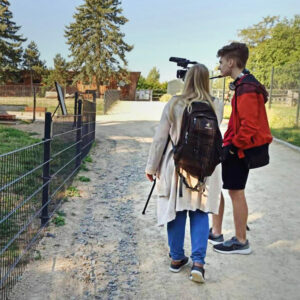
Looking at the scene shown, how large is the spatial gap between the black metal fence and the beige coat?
1074mm

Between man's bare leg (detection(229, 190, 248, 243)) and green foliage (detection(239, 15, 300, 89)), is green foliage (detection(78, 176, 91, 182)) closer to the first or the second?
man's bare leg (detection(229, 190, 248, 243))

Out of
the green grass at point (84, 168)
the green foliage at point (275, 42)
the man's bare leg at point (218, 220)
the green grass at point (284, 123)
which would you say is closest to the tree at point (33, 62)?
the green foliage at point (275, 42)

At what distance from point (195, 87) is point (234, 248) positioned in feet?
5.31

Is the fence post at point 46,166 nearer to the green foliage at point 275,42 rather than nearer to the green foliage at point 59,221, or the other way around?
the green foliage at point 59,221

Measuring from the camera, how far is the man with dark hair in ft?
10.7

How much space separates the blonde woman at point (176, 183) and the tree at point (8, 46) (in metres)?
48.0

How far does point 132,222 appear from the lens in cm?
460

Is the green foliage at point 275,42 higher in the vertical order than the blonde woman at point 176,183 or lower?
higher

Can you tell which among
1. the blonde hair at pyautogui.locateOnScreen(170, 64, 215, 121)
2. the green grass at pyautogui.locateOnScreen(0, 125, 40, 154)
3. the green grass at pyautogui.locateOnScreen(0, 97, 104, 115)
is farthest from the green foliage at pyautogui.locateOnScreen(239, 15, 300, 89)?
the blonde hair at pyautogui.locateOnScreen(170, 64, 215, 121)

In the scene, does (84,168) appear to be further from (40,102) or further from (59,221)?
(40,102)

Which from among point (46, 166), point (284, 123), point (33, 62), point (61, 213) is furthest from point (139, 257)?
point (33, 62)

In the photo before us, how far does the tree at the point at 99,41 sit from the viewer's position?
153 feet

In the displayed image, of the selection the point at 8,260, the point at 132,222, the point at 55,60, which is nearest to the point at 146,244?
the point at 132,222

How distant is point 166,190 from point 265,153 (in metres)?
1.00
